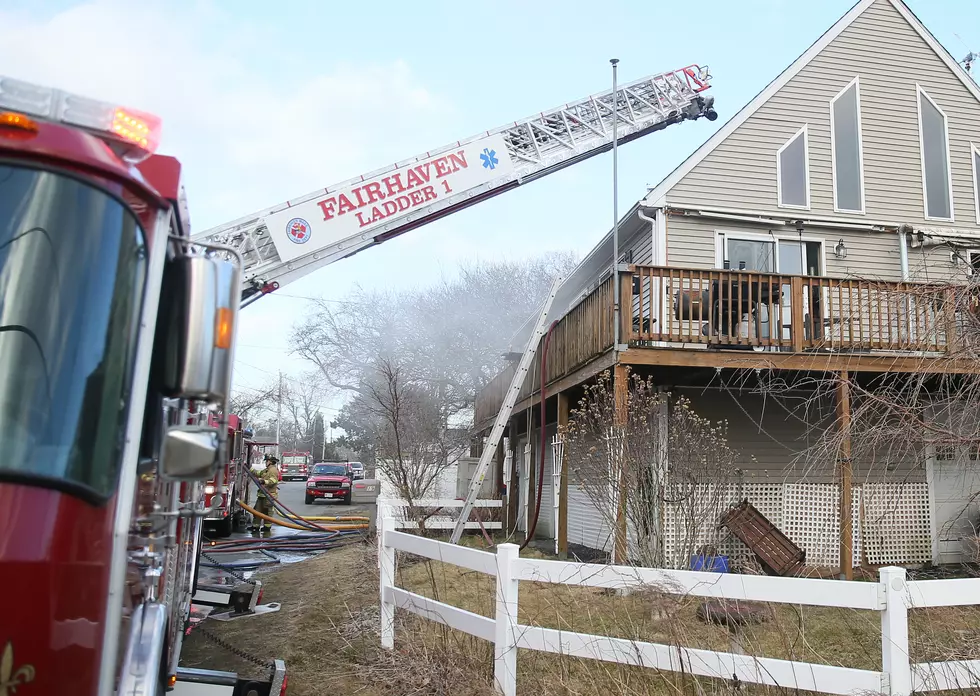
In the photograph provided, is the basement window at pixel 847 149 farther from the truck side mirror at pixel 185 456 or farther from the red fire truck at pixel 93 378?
the truck side mirror at pixel 185 456

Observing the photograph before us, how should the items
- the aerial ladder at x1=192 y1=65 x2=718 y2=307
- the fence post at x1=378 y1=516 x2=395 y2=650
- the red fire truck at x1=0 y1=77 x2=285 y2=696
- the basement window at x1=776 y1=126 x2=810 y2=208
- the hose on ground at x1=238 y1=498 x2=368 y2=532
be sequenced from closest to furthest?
the red fire truck at x1=0 y1=77 x2=285 y2=696 < the fence post at x1=378 y1=516 x2=395 y2=650 < the aerial ladder at x1=192 y1=65 x2=718 y2=307 < the basement window at x1=776 y1=126 x2=810 y2=208 < the hose on ground at x1=238 y1=498 x2=368 y2=532

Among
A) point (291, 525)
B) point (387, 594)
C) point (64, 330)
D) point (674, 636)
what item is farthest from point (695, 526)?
point (291, 525)

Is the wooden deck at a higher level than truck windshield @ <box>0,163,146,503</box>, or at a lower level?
higher

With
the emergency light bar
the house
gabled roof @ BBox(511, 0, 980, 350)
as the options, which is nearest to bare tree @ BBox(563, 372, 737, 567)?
the house

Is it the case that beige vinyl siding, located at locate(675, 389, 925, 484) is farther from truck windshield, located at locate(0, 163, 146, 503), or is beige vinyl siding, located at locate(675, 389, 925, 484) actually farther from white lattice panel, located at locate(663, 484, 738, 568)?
truck windshield, located at locate(0, 163, 146, 503)

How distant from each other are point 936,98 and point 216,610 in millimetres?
14427

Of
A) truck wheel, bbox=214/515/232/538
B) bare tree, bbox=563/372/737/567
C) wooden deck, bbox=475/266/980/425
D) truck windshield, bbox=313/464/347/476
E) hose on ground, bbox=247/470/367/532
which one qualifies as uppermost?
wooden deck, bbox=475/266/980/425

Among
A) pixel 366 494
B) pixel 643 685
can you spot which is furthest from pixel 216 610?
pixel 366 494

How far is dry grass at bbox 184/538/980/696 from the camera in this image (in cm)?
478

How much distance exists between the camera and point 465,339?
39.7 meters

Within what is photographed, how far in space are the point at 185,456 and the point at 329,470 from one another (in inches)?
1289

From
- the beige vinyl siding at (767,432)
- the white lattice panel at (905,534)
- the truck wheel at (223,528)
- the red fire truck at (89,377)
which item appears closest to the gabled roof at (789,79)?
the beige vinyl siding at (767,432)

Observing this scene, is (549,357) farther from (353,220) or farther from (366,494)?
(366,494)

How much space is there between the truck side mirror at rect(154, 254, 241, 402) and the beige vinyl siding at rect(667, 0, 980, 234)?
11.1 meters
